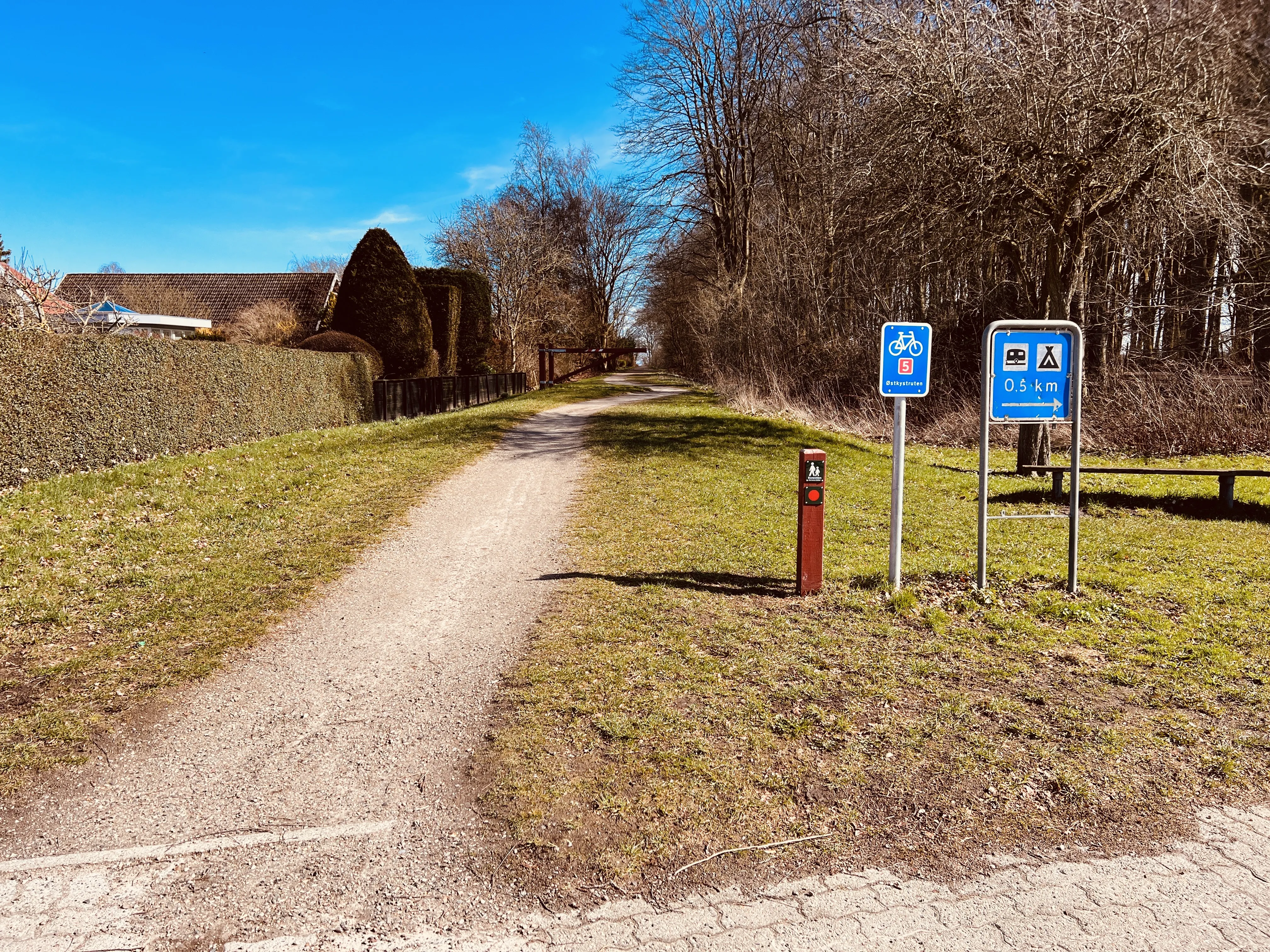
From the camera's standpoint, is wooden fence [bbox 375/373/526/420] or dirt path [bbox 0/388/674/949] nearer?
dirt path [bbox 0/388/674/949]

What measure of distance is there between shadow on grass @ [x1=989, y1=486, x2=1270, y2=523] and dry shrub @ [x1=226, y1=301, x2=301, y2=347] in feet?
85.3

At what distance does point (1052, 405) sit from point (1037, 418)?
17cm

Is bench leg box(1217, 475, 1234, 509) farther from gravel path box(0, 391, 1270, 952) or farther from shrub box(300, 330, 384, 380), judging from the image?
shrub box(300, 330, 384, 380)

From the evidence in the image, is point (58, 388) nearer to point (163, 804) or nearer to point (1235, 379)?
point (163, 804)

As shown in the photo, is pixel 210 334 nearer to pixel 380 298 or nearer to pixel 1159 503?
pixel 380 298

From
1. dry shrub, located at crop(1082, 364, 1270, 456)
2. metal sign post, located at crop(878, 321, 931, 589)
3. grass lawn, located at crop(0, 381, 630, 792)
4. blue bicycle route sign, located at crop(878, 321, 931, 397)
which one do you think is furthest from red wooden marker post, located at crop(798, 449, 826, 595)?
dry shrub, located at crop(1082, 364, 1270, 456)

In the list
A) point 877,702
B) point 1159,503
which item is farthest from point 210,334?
point 877,702

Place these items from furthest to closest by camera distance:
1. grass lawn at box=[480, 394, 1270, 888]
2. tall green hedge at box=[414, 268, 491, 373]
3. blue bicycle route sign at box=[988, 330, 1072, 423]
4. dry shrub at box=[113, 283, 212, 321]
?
dry shrub at box=[113, 283, 212, 321], tall green hedge at box=[414, 268, 491, 373], blue bicycle route sign at box=[988, 330, 1072, 423], grass lawn at box=[480, 394, 1270, 888]

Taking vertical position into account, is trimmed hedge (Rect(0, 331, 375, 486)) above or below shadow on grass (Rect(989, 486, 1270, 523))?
above

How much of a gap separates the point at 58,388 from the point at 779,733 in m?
10.7

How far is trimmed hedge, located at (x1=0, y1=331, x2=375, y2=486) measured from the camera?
9.32m

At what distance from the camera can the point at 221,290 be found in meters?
40.0

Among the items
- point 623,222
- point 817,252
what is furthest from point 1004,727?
point 623,222

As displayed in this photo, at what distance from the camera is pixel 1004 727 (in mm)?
3893
